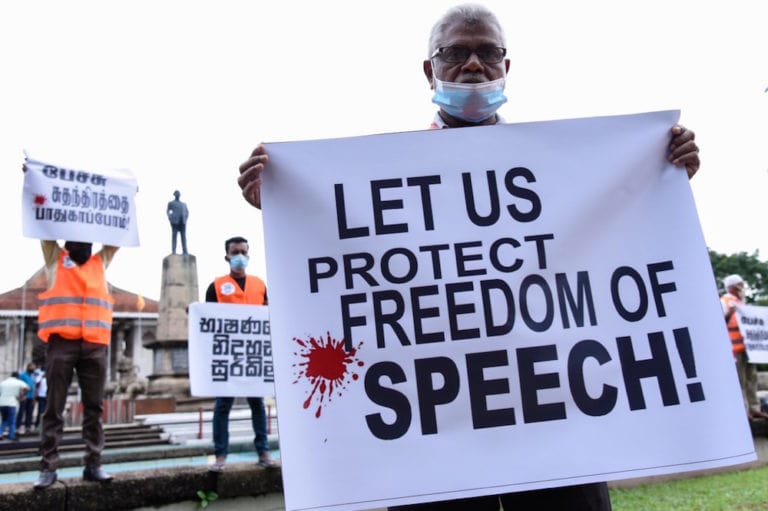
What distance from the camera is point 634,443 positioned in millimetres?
1793

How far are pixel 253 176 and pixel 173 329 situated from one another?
1801 cm

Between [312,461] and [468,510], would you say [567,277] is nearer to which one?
[468,510]

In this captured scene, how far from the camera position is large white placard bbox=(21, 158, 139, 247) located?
14.6 feet

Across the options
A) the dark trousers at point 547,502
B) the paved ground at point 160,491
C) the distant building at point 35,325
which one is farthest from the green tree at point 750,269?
the dark trousers at point 547,502

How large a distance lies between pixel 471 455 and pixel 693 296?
2.56 ft

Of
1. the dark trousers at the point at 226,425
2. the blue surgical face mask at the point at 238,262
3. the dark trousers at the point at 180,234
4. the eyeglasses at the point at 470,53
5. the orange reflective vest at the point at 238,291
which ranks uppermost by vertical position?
the dark trousers at the point at 180,234

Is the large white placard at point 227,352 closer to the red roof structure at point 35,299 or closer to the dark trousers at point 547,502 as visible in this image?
the dark trousers at point 547,502

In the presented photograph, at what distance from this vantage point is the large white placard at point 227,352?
5.48 m

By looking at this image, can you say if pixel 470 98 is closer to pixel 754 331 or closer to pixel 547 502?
pixel 547 502

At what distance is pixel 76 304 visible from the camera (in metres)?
4.68

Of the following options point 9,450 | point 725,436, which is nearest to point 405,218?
point 725,436

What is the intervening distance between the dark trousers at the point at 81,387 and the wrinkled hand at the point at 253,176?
3003mm

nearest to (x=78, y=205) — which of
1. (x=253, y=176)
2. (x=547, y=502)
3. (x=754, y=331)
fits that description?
(x=253, y=176)

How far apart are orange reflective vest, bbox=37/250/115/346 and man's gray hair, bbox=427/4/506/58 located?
3.35 m
